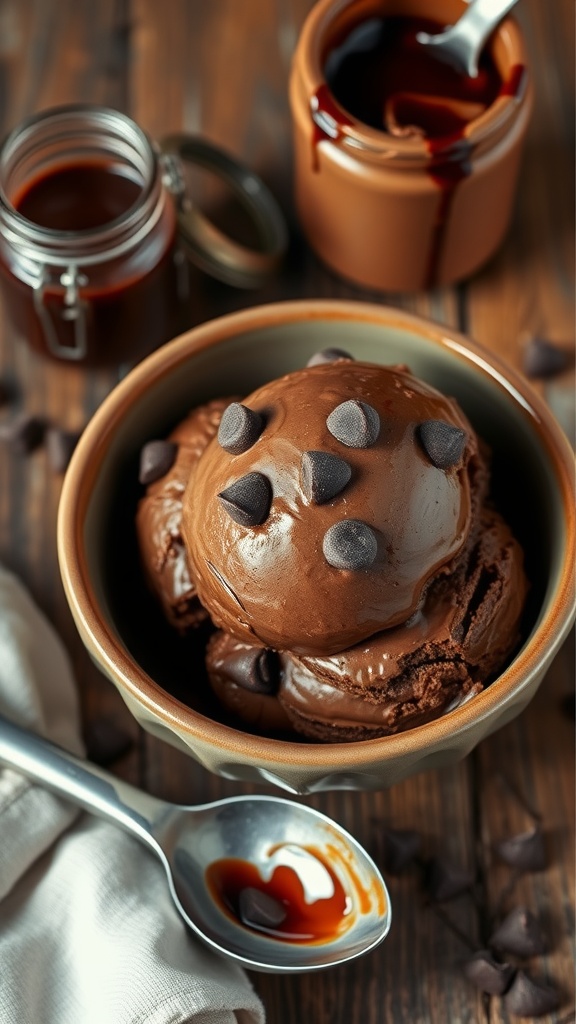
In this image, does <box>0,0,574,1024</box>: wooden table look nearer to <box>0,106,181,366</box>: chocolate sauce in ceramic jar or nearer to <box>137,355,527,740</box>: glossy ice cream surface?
<box>0,106,181,366</box>: chocolate sauce in ceramic jar

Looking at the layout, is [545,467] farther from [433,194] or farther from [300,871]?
[300,871]

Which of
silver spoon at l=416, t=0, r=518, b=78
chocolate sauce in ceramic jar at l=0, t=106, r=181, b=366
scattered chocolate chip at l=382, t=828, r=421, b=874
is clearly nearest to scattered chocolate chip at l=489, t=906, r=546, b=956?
scattered chocolate chip at l=382, t=828, r=421, b=874

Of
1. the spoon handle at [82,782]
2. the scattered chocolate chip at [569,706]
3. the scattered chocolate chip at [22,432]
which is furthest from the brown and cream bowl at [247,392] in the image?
the scattered chocolate chip at [22,432]

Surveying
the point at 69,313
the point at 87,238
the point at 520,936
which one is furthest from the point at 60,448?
the point at 520,936

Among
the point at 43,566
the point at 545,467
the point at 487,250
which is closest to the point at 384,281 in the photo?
the point at 487,250

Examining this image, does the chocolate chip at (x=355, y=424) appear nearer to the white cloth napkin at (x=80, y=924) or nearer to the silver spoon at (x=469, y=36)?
the white cloth napkin at (x=80, y=924)
